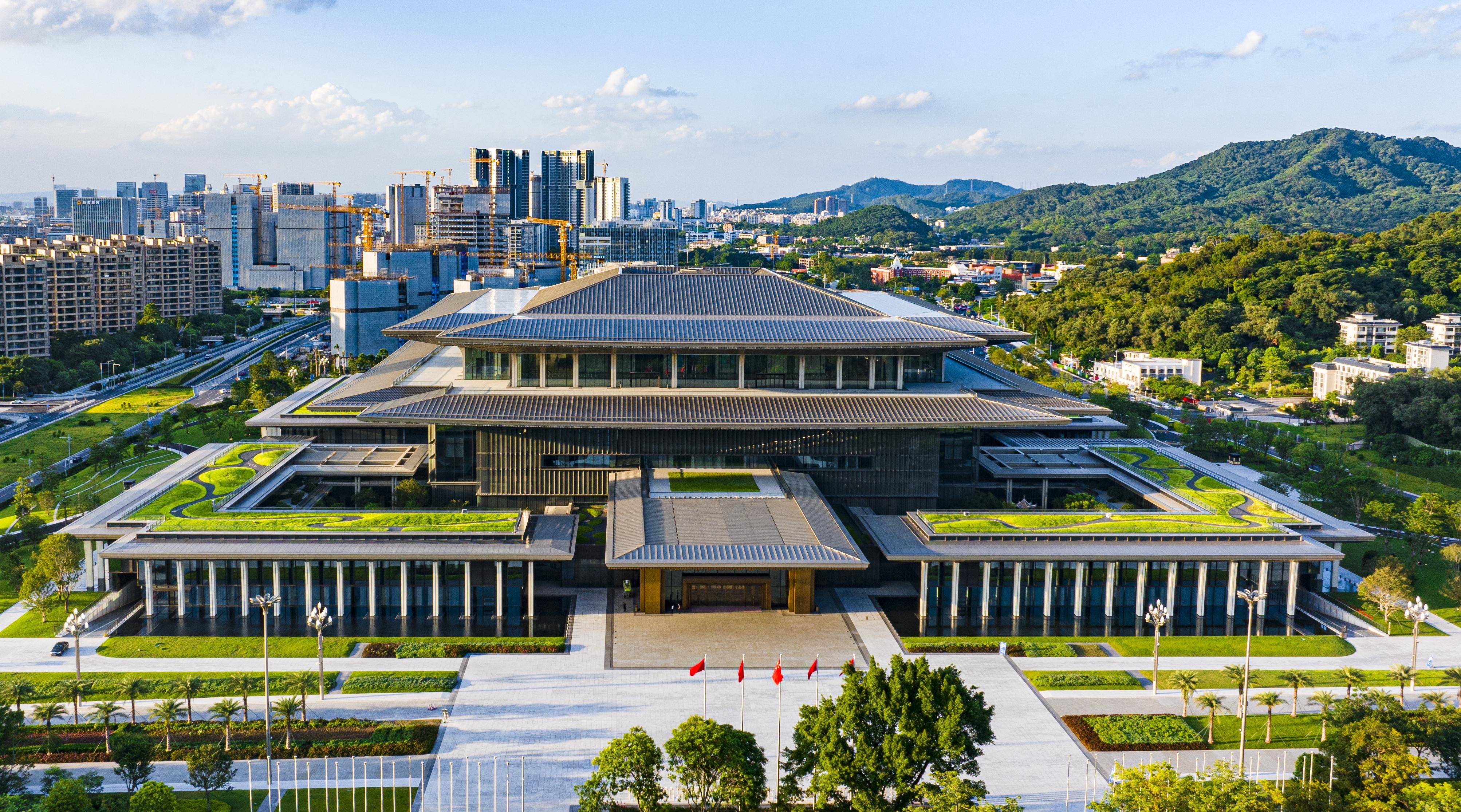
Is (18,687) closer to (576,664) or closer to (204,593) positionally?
(204,593)

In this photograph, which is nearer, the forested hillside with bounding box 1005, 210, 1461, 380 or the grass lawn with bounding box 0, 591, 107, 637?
the grass lawn with bounding box 0, 591, 107, 637

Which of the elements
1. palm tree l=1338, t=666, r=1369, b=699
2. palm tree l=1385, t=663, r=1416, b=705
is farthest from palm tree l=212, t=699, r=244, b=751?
palm tree l=1385, t=663, r=1416, b=705

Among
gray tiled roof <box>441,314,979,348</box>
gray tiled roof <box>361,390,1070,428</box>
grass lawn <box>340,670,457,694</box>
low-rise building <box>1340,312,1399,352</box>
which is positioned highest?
gray tiled roof <box>441,314,979,348</box>

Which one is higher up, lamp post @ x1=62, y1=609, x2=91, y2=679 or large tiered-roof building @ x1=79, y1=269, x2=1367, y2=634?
large tiered-roof building @ x1=79, y1=269, x2=1367, y2=634

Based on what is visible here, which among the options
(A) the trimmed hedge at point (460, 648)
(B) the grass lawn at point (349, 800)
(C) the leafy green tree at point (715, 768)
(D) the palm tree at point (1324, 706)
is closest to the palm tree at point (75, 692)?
(B) the grass lawn at point (349, 800)

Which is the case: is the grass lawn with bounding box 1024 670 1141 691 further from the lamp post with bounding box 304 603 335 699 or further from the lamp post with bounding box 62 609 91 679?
the lamp post with bounding box 62 609 91 679

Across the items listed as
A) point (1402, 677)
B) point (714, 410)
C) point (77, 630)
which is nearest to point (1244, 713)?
point (1402, 677)
